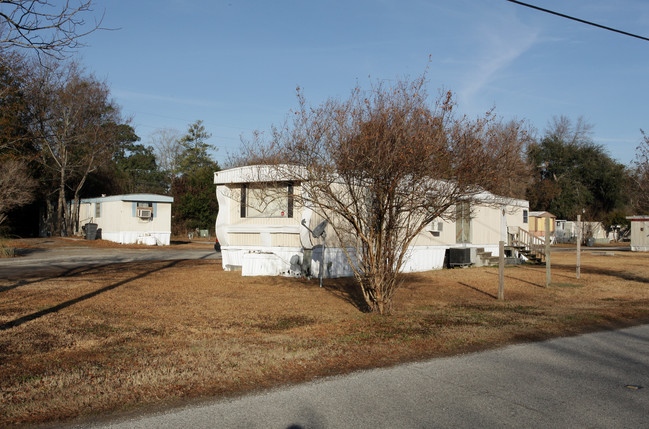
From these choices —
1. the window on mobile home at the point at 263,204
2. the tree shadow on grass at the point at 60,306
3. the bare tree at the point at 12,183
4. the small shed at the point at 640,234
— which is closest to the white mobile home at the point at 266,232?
the window on mobile home at the point at 263,204

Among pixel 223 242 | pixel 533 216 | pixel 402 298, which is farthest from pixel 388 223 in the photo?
pixel 533 216

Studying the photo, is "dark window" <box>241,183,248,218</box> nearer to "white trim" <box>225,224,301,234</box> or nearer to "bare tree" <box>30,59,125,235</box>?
"white trim" <box>225,224,301,234</box>

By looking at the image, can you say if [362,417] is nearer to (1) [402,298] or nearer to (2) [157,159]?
(1) [402,298]

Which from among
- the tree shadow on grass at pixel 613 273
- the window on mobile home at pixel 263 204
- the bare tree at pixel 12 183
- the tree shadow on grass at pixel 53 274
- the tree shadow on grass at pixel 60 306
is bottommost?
the tree shadow on grass at pixel 60 306

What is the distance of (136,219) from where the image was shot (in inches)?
1150

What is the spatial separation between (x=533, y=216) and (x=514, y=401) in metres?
30.0

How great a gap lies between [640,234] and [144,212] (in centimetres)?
3058

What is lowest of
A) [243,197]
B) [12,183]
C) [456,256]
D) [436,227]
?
[456,256]

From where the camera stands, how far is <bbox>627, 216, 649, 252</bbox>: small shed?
34656 millimetres

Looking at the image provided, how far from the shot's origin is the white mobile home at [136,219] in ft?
95.0

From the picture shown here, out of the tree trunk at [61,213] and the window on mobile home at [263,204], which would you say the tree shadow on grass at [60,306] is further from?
the tree trunk at [61,213]

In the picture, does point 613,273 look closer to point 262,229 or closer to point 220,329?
point 262,229

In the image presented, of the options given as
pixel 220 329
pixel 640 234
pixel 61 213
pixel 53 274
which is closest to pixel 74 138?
pixel 61 213

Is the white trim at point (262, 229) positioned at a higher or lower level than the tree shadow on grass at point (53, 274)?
higher
